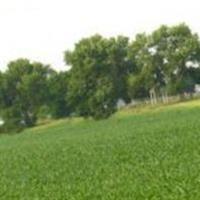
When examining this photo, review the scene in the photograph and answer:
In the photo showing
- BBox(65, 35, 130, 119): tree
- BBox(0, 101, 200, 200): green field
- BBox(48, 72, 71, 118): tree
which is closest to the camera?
BBox(0, 101, 200, 200): green field

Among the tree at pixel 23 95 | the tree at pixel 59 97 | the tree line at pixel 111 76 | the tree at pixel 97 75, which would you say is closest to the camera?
the tree at pixel 97 75

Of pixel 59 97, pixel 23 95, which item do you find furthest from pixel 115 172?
pixel 23 95

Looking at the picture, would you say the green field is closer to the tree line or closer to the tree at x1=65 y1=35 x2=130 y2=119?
the tree at x1=65 y1=35 x2=130 y2=119

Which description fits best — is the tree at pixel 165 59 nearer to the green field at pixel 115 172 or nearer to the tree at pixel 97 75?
the tree at pixel 97 75

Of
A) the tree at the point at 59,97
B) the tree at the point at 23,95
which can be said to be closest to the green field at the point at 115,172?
the tree at the point at 59,97

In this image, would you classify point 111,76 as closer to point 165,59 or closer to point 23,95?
point 165,59

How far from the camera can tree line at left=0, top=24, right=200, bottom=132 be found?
106062 millimetres

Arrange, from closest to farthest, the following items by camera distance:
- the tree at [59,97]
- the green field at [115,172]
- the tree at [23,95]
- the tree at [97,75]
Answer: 1. the green field at [115,172]
2. the tree at [97,75]
3. the tree at [59,97]
4. the tree at [23,95]

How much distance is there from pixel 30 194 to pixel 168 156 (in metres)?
6.54

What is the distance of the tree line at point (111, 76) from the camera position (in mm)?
106062

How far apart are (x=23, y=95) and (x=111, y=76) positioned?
637 inches

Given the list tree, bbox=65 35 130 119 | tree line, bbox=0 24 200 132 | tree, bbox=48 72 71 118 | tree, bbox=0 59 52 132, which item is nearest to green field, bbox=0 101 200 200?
tree, bbox=65 35 130 119

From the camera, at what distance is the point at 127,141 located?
138ft

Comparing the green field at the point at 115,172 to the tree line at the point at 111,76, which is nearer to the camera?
the green field at the point at 115,172
